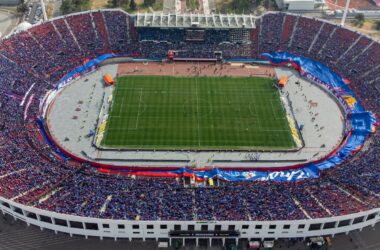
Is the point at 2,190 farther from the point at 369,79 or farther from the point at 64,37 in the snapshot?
the point at 369,79

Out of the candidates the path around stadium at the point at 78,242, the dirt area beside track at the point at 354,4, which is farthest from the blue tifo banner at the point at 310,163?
the dirt area beside track at the point at 354,4

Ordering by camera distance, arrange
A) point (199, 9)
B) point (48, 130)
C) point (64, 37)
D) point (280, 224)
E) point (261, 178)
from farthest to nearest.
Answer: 1. point (199, 9)
2. point (64, 37)
3. point (48, 130)
4. point (261, 178)
5. point (280, 224)

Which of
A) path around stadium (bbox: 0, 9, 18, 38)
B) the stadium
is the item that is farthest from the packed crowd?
path around stadium (bbox: 0, 9, 18, 38)

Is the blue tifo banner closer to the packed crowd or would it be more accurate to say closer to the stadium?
the stadium

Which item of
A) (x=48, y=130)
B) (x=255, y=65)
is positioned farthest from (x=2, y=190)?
(x=255, y=65)

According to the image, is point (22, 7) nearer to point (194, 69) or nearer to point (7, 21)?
point (7, 21)

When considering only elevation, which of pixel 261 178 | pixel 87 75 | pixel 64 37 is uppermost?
pixel 64 37

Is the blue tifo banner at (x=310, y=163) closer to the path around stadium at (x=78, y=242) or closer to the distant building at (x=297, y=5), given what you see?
the path around stadium at (x=78, y=242)
